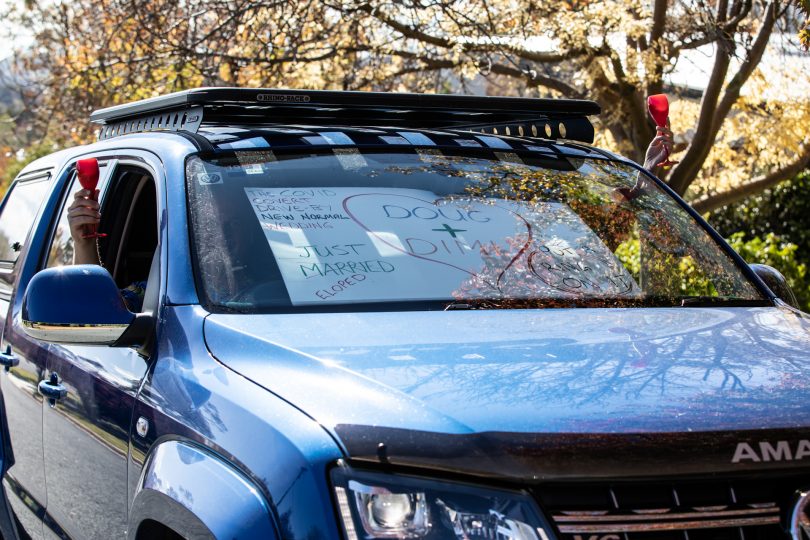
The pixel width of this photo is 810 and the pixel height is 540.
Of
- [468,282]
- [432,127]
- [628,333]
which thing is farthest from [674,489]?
[432,127]

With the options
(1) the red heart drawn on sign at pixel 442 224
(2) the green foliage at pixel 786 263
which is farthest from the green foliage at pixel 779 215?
(1) the red heart drawn on sign at pixel 442 224

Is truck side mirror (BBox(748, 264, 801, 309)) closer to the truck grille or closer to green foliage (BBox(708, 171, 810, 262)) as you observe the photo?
the truck grille

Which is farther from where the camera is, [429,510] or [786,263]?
[786,263]

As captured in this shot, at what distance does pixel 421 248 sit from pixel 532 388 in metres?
1.05

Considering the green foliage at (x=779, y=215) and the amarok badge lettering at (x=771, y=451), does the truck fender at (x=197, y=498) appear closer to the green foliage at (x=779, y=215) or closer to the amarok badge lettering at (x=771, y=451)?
the amarok badge lettering at (x=771, y=451)

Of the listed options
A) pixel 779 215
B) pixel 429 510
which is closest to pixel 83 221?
pixel 429 510

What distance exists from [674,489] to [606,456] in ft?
0.51

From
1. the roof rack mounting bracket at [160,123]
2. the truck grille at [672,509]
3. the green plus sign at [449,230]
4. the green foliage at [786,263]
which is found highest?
the roof rack mounting bracket at [160,123]

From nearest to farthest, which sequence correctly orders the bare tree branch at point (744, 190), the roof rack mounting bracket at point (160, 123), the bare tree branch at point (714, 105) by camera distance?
1. the roof rack mounting bracket at point (160, 123)
2. the bare tree branch at point (714, 105)
3. the bare tree branch at point (744, 190)

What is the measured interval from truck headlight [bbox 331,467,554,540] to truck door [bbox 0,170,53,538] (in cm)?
195

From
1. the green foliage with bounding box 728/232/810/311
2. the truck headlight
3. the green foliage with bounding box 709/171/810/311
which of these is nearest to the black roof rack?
the truck headlight

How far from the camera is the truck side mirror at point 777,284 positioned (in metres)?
3.66

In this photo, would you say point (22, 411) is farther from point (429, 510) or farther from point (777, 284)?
point (777, 284)

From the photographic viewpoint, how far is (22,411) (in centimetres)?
387
